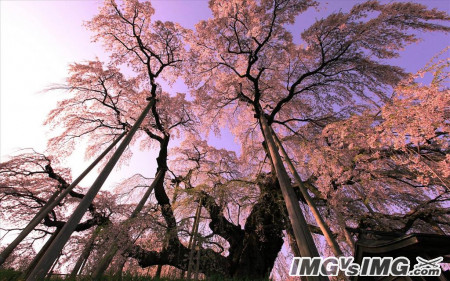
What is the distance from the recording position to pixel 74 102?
1014 cm

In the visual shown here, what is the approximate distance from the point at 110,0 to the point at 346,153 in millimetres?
11375

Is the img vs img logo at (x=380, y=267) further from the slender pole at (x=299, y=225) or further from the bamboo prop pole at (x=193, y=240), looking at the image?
the bamboo prop pole at (x=193, y=240)

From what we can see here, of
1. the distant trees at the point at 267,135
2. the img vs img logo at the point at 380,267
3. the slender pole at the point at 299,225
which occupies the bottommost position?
the img vs img logo at the point at 380,267

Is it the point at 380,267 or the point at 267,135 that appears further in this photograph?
the point at 267,135

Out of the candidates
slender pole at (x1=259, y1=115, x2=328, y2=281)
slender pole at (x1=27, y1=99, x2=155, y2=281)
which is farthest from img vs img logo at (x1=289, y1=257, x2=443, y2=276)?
slender pole at (x1=27, y1=99, x2=155, y2=281)

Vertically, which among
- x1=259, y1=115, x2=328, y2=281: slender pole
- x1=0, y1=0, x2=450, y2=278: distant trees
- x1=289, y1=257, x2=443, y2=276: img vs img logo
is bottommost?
x1=289, y1=257, x2=443, y2=276: img vs img logo

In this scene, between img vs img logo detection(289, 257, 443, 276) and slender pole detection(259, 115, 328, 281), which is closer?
img vs img logo detection(289, 257, 443, 276)

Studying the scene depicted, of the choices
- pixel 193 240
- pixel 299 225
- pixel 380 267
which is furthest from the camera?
pixel 193 240

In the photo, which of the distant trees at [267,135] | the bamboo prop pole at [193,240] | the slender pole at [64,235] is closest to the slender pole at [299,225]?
the distant trees at [267,135]

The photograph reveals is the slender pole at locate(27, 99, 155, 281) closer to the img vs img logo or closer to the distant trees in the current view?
the distant trees

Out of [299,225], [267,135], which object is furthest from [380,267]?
[267,135]

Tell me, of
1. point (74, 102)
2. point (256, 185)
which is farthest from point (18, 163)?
point (256, 185)

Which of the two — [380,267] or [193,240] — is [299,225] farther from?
[193,240]

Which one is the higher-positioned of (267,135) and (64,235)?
(267,135)
